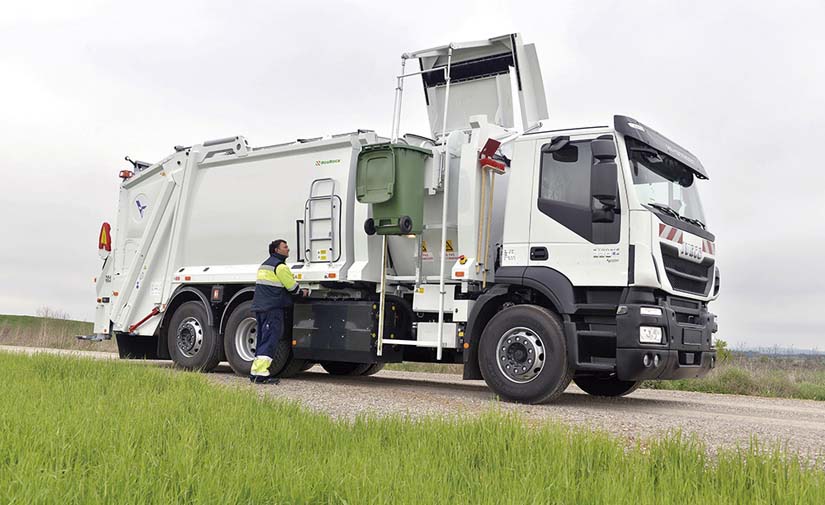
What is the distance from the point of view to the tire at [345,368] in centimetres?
1203

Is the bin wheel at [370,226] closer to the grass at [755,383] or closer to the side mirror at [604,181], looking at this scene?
the side mirror at [604,181]

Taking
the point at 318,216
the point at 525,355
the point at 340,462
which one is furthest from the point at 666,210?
the point at 340,462

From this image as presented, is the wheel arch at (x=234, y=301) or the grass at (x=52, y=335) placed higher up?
the wheel arch at (x=234, y=301)

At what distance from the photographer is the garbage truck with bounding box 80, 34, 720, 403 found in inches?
313

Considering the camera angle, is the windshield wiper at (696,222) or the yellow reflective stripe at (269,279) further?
the yellow reflective stripe at (269,279)

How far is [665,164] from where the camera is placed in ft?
28.1

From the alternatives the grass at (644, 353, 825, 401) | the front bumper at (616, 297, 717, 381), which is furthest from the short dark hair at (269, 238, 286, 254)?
the grass at (644, 353, 825, 401)

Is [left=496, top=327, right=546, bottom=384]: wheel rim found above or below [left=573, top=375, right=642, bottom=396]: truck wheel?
above

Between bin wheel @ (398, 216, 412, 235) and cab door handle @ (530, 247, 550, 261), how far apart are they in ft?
4.72

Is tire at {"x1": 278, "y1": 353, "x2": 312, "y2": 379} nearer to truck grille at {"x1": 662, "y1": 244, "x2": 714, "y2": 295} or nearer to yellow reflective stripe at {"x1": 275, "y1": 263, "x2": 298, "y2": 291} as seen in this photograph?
yellow reflective stripe at {"x1": 275, "y1": 263, "x2": 298, "y2": 291}

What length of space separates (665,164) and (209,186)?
21.7 ft

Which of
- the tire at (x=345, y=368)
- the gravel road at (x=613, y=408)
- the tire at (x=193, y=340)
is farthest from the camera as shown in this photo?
the tire at (x=345, y=368)

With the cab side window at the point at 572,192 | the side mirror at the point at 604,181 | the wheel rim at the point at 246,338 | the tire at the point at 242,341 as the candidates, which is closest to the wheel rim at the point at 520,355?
the cab side window at the point at 572,192

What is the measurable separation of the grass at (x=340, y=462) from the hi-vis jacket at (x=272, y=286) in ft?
12.7
